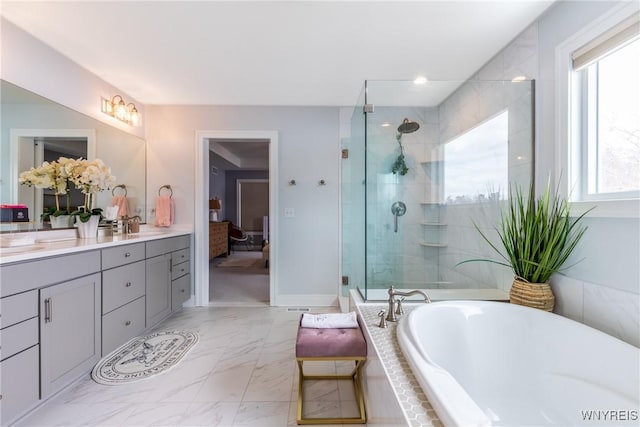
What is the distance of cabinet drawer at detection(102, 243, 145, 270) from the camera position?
1.69 metres

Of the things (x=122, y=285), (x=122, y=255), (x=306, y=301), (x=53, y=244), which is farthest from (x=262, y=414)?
(x=53, y=244)

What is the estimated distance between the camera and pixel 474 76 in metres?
2.18

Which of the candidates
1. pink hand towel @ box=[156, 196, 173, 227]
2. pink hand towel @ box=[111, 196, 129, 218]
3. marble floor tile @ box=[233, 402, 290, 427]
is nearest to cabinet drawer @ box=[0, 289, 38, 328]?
marble floor tile @ box=[233, 402, 290, 427]

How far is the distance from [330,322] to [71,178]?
216 cm

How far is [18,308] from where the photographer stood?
117 cm

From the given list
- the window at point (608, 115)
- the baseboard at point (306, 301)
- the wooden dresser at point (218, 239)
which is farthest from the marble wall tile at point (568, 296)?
the wooden dresser at point (218, 239)

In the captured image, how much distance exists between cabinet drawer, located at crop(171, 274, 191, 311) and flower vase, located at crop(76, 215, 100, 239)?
792 mm

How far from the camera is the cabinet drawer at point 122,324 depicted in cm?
168

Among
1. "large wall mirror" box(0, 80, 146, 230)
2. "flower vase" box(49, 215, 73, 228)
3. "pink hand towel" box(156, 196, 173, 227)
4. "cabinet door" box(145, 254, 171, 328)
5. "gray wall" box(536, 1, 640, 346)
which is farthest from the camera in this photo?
"pink hand towel" box(156, 196, 173, 227)

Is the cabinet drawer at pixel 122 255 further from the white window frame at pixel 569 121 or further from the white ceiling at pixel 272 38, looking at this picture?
the white window frame at pixel 569 121

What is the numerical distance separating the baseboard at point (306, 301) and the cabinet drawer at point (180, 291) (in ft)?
3.19

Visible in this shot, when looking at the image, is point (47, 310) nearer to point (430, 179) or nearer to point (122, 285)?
point (122, 285)

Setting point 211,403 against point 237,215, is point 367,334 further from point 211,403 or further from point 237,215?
point 237,215

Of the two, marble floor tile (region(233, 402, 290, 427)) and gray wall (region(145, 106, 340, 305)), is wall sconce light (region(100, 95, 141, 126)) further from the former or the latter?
marble floor tile (region(233, 402, 290, 427))
